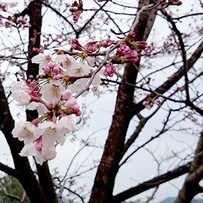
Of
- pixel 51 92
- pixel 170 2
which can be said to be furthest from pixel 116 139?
pixel 51 92

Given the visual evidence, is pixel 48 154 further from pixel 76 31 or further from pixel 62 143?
pixel 76 31

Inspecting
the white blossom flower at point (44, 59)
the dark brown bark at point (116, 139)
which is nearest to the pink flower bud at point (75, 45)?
the white blossom flower at point (44, 59)

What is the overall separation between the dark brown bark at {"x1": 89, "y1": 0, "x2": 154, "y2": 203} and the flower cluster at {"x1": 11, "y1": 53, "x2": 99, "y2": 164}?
2072mm

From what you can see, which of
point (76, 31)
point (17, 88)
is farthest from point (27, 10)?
point (17, 88)

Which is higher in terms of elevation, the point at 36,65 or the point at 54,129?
the point at 36,65

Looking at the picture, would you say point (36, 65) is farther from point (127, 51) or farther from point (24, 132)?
point (24, 132)

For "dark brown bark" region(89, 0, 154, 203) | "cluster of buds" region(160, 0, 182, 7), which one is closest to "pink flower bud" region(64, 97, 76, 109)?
"cluster of buds" region(160, 0, 182, 7)

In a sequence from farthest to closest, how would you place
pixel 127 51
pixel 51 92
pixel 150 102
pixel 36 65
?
pixel 36 65 → pixel 150 102 → pixel 127 51 → pixel 51 92

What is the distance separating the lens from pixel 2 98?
2.81 m

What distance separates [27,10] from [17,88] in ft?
9.82

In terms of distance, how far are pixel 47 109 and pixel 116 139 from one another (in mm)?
2373

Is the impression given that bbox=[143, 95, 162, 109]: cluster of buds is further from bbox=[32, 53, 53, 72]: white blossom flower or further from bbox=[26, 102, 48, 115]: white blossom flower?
bbox=[26, 102, 48, 115]: white blossom flower

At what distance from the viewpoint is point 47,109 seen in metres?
0.77

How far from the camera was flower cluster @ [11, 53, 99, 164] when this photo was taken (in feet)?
2.43
